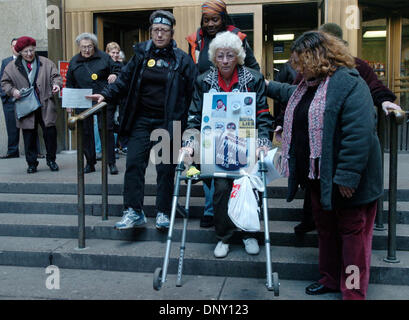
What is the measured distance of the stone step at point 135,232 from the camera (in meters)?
4.32

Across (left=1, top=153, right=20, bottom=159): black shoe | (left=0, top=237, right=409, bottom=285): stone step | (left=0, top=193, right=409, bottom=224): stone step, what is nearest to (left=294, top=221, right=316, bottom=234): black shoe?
(left=0, top=237, right=409, bottom=285): stone step

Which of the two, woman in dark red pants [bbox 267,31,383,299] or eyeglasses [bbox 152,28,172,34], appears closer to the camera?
woman in dark red pants [bbox 267,31,383,299]

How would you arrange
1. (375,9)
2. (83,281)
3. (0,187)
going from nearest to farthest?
(83,281) < (0,187) < (375,9)

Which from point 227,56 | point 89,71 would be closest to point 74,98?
point 89,71

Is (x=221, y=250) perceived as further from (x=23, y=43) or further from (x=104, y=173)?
(x=23, y=43)

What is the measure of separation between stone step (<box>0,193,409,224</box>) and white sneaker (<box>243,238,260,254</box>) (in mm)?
641

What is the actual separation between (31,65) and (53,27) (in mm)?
1831

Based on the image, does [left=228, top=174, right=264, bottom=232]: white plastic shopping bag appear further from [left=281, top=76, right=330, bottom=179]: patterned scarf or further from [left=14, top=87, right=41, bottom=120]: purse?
[left=14, top=87, right=41, bottom=120]: purse

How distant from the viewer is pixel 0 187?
18.9ft

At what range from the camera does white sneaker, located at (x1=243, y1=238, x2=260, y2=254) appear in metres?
4.12

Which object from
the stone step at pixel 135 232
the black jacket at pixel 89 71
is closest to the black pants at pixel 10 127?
the black jacket at pixel 89 71

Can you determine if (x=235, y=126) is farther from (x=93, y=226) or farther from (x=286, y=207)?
(x=93, y=226)

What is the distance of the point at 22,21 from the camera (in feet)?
28.5
